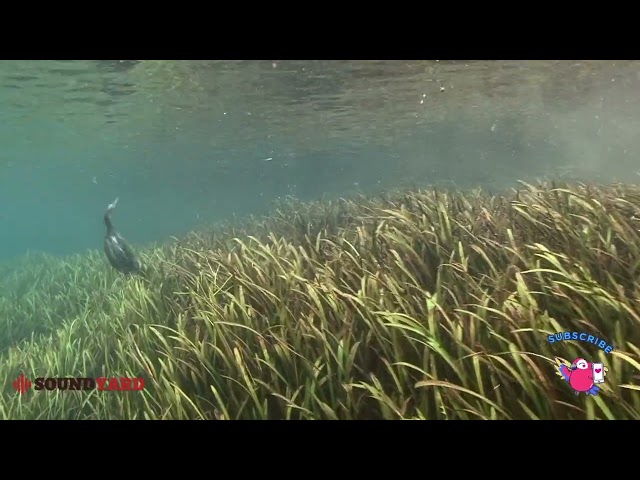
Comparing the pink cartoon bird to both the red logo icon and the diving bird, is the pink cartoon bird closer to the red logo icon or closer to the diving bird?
the red logo icon

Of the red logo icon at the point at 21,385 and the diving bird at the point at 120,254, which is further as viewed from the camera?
the diving bird at the point at 120,254

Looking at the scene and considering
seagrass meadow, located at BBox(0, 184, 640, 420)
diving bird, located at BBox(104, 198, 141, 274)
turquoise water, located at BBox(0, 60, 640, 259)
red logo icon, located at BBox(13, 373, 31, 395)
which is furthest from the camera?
turquoise water, located at BBox(0, 60, 640, 259)

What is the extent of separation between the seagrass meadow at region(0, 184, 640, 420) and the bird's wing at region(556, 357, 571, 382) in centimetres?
3

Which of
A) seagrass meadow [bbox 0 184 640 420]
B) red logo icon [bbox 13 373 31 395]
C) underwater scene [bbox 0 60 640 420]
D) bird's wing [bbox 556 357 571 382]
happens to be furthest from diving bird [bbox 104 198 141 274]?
bird's wing [bbox 556 357 571 382]

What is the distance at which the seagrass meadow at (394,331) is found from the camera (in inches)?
104

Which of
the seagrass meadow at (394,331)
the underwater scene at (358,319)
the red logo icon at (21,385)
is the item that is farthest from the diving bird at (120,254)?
the red logo icon at (21,385)

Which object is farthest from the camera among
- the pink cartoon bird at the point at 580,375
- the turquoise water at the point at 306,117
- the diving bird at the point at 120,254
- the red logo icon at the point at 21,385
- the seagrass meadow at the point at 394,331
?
the turquoise water at the point at 306,117

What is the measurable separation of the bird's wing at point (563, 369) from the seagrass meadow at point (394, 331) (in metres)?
0.03

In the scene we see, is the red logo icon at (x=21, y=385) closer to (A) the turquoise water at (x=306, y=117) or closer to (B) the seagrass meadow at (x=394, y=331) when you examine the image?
(B) the seagrass meadow at (x=394, y=331)

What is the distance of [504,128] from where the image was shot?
111 feet

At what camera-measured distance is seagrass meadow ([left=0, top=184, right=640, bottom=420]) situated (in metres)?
2.63
